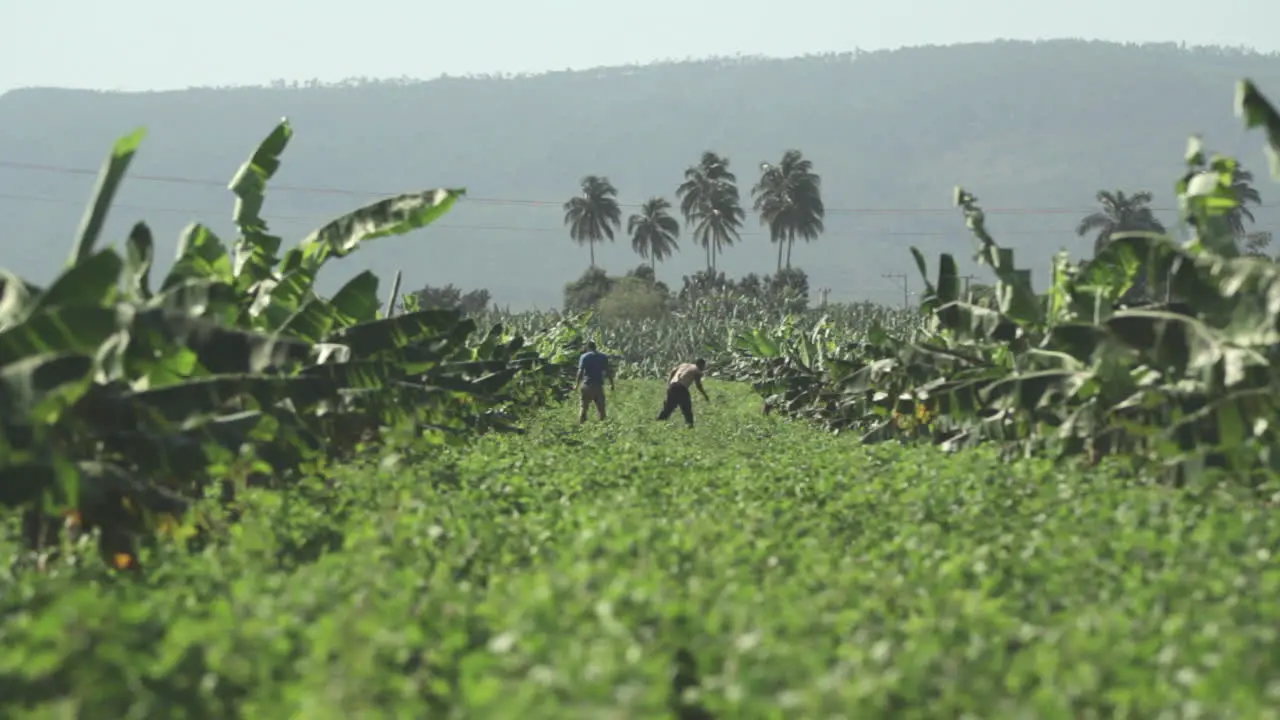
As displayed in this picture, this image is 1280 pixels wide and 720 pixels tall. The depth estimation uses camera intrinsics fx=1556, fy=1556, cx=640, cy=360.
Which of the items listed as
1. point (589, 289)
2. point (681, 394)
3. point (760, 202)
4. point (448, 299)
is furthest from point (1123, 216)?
point (681, 394)

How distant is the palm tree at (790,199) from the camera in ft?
438

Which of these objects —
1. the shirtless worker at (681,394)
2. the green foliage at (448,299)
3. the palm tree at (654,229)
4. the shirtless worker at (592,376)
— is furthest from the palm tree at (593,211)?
the shirtless worker at (681,394)

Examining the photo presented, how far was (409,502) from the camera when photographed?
34.5 ft

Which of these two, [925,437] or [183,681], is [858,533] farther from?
[925,437]

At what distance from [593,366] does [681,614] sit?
76.0 feet

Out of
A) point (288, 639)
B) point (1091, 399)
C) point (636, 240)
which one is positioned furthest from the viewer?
point (636, 240)

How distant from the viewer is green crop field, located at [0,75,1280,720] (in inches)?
237

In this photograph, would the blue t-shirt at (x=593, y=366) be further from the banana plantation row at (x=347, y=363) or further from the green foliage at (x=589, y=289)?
the green foliage at (x=589, y=289)

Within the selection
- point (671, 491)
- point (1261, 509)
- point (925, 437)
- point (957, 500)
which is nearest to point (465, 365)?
point (925, 437)

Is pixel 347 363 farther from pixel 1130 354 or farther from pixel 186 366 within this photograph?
pixel 1130 354

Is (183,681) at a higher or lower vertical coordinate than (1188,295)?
lower

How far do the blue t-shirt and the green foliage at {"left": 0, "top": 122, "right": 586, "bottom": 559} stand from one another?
12941 millimetres

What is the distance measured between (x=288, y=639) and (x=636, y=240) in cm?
13902

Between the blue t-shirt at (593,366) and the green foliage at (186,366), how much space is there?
12.9 m
